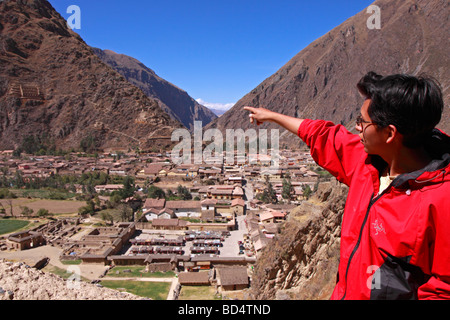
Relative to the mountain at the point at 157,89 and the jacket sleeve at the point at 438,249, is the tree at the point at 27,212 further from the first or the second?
the mountain at the point at 157,89

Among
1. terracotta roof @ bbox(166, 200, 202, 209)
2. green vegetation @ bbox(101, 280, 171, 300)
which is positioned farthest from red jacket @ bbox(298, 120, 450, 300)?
terracotta roof @ bbox(166, 200, 202, 209)

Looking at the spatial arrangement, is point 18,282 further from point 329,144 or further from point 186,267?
point 186,267

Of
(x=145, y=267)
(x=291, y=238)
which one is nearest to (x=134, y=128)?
(x=145, y=267)

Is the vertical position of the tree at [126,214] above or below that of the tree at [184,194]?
below

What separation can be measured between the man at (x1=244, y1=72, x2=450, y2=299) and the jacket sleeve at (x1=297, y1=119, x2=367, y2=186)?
8 centimetres

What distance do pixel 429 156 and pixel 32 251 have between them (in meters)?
20.7

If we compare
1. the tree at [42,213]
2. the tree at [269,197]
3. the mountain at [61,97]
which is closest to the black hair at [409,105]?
the tree at [269,197]

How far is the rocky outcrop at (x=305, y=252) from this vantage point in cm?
513

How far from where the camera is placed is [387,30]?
79.9 metres

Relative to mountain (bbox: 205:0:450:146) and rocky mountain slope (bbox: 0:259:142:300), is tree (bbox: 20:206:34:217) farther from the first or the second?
mountain (bbox: 205:0:450:146)

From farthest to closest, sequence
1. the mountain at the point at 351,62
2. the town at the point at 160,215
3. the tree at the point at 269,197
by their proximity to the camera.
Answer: the mountain at the point at 351,62 → the tree at the point at 269,197 → the town at the point at 160,215

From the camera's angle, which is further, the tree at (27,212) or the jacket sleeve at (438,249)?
the tree at (27,212)

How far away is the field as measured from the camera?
24.7 m

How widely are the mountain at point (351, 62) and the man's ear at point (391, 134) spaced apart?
2420 inches
